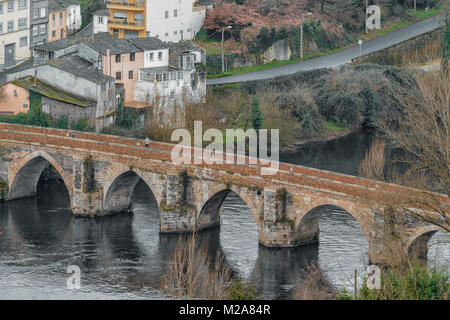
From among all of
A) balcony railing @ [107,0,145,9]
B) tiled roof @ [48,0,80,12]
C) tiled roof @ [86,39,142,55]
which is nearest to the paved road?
balcony railing @ [107,0,145,9]

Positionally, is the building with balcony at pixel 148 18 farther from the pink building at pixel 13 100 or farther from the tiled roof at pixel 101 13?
the pink building at pixel 13 100

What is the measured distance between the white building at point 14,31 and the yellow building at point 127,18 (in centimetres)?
800

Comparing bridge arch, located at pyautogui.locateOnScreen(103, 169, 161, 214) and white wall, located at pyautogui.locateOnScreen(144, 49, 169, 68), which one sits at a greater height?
white wall, located at pyautogui.locateOnScreen(144, 49, 169, 68)

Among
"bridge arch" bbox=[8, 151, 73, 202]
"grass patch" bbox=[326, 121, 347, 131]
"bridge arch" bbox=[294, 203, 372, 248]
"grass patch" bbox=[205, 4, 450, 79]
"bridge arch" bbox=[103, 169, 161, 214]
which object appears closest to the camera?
"bridge arch" bbox=[294, 203, 372, 248]

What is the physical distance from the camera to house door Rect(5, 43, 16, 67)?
10506 cm

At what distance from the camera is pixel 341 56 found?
396 ft

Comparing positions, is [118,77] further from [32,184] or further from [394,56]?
[394,56]

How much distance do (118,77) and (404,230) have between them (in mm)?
37208

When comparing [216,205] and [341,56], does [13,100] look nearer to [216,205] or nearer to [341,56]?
[216,205]

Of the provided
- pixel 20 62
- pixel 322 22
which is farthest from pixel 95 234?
pixel 322 22

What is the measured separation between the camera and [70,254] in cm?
7450

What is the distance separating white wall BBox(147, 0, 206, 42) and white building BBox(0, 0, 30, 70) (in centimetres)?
1179

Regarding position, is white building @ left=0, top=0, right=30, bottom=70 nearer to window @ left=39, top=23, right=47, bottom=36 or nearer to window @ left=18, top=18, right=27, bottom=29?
window @ left=18, top=18, right=27, bottom=29

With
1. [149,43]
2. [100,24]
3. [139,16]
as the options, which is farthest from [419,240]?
[100,24]
